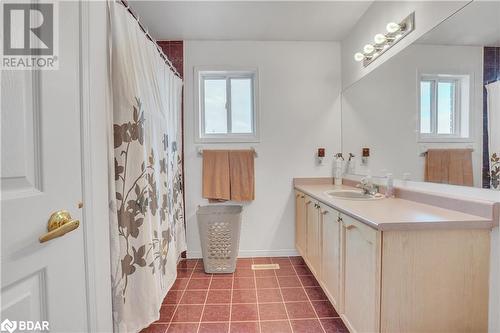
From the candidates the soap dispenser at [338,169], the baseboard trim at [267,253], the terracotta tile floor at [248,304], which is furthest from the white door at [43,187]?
the soap dispenser at [338,169]

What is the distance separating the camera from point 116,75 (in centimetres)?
122

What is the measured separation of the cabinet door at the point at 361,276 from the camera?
1080mm

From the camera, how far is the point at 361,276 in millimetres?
1206

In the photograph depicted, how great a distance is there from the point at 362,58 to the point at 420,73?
681mm

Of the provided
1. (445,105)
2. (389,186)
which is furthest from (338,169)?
(445,105)

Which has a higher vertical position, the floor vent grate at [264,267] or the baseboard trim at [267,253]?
the baseboard trim at [267,253]

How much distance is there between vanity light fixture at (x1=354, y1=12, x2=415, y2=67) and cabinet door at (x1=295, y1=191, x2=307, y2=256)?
4.44 feet

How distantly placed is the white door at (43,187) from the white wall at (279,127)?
1.80 meters

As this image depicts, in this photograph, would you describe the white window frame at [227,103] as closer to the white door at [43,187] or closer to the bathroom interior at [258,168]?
the bathroom interior at [258,168]

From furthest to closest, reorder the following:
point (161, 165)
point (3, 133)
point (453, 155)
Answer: point (161, 165) → point (453, 155) → point (3, 133)

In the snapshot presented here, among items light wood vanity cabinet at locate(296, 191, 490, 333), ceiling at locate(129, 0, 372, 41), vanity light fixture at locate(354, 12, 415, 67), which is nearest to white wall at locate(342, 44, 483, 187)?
vanity light fixture at locate(354, 12, 415, 67)

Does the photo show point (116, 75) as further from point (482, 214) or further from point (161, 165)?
point (482, 214)

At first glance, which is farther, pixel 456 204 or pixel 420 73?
pixel 420 73

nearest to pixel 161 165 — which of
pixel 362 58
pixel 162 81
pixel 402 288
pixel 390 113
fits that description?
pixel 162 81
